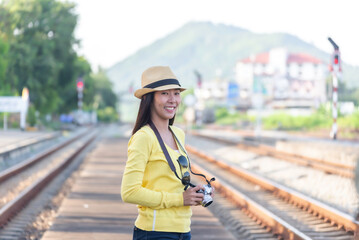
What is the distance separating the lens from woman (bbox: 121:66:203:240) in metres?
2.72

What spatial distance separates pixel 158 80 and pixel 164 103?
136mm

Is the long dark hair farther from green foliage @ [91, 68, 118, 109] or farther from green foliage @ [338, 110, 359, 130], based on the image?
green foliage @ [91, 68, 118, 109]

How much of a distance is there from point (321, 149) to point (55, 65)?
32735 mm

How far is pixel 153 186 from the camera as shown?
2.81 meters

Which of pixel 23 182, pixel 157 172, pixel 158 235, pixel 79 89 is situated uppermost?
pixel 79 89

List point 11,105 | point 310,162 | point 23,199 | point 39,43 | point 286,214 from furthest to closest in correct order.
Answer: point 39,43 < point 11,105 < point 310,162 < point 23,199 < point 286,214

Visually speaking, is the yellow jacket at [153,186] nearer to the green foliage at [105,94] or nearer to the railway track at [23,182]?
the railway track at [23,182]

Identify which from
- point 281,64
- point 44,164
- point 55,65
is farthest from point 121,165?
point 281,64

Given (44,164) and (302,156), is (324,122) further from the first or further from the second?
(44,164)

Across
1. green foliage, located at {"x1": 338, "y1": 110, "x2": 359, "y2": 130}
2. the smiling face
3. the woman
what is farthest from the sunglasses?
green foliage, located at {"x1": 338, "y1": 110, "x2": 359, "y2": 130}

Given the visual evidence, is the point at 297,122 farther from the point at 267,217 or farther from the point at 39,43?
the point at 267,217

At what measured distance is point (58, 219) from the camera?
23.9 ft

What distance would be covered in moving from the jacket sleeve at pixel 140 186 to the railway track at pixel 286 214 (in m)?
2.48

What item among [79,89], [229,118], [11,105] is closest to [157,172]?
[11,105]
